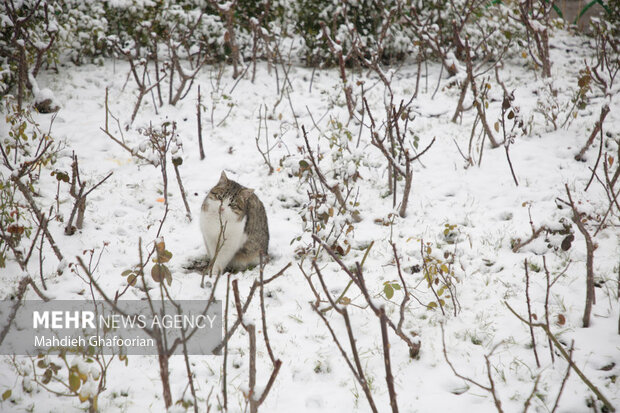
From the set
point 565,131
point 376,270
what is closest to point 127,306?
point 376,270

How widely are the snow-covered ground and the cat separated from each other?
22cm

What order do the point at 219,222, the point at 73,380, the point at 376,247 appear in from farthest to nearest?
the point at 376,247, the point at 219,222, the point at 73,380

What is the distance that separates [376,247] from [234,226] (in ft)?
4.48

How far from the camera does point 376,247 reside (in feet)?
13.5

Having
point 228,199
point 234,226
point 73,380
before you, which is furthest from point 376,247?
point 73,380

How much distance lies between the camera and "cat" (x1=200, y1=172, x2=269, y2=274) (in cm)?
380

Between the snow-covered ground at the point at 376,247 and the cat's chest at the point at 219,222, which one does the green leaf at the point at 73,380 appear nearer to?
the snow-covered ground at the point at 376,247

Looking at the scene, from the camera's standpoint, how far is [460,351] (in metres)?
2.85

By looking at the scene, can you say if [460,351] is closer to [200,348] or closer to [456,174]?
[200,348]

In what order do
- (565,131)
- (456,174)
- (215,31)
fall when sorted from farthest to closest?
(215,31), (565,131), (456,174)

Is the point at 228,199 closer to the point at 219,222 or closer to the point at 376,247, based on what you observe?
the point at 219,222

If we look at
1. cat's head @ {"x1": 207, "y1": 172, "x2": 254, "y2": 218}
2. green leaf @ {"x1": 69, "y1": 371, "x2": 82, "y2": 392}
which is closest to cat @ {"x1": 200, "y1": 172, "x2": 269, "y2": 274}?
cat's head @ {"x1": 207, "y1": 172, "x2": 254, "y2": 218}

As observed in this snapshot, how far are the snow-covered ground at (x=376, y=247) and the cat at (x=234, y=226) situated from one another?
0.71 ft

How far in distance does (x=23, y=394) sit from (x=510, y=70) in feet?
28.0
